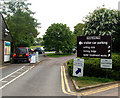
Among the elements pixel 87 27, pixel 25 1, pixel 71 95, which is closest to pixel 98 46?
pixel 71 95

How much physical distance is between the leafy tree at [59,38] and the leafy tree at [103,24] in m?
17.3

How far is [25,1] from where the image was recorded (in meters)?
36.8

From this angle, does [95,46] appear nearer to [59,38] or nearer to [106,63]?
[106,63]

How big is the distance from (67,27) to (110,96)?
107ft

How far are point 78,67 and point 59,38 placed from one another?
2577 centimetres

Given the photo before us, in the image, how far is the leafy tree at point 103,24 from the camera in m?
18.9

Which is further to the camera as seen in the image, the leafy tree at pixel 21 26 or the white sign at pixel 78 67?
the leafy tree at pixel 21 26

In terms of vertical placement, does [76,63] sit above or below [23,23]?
below

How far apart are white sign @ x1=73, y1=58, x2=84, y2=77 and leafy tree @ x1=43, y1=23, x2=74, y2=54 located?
956 inches

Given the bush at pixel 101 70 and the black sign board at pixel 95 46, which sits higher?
the black sign board at pixel 95 46

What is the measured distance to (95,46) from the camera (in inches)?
489

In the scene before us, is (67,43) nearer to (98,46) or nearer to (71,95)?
(98,46)

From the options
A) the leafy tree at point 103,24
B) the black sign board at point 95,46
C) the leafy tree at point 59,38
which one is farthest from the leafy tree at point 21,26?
the black sign board at point 95,46

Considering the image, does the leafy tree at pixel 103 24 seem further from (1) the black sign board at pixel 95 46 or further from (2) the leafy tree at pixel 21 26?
(2) the leafy tree at pixel 21 26
